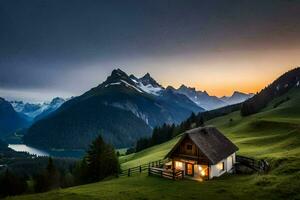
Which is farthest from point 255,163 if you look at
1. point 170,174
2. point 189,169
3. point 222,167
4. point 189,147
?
point 170,174

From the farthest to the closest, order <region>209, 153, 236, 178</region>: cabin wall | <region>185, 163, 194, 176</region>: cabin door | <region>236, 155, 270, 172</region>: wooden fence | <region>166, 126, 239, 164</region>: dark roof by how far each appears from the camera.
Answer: <region>185, 163, 194, 176</region>: cabin door, <region>166, 126, 239, 164</region>: dark roof, <region>209, 153, 236, 178</region>: cabin wall, <region>236, 155, 270, 172</region>: wooden fence

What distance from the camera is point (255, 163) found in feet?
181

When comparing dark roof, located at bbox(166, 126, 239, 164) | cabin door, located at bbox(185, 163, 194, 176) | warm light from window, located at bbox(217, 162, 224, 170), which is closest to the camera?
dark roof, located at bbox(166, 126, 239, 164)

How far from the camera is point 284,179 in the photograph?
40375mm

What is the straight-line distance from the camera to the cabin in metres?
53.5

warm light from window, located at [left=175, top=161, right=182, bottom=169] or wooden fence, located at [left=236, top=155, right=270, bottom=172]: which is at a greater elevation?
wooden fence, located at [left=236, top=155, right=270, bottom=172]

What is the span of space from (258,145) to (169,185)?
40281 millimetres

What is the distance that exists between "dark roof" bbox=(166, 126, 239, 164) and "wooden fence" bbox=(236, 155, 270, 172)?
2.37 metres

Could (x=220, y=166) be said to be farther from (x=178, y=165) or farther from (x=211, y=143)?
(x=178, y=165)

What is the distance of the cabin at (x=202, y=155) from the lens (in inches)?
2108

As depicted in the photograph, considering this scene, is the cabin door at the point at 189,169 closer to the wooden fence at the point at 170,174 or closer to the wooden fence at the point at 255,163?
the wooden fence at the point at 170,174

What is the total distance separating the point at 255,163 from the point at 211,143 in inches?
332

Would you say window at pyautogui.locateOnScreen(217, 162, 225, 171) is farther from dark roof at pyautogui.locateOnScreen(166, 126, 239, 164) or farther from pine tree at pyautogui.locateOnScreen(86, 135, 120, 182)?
pine tree at pyautogui.locateOnScreen(86, 135, 120, 182)

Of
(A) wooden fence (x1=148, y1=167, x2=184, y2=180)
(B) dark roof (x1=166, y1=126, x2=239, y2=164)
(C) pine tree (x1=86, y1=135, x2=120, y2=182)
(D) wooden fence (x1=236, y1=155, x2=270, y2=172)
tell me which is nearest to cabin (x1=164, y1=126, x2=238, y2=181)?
(B) dark roof (x1=166, y1=126, x2=239, y2=164)
